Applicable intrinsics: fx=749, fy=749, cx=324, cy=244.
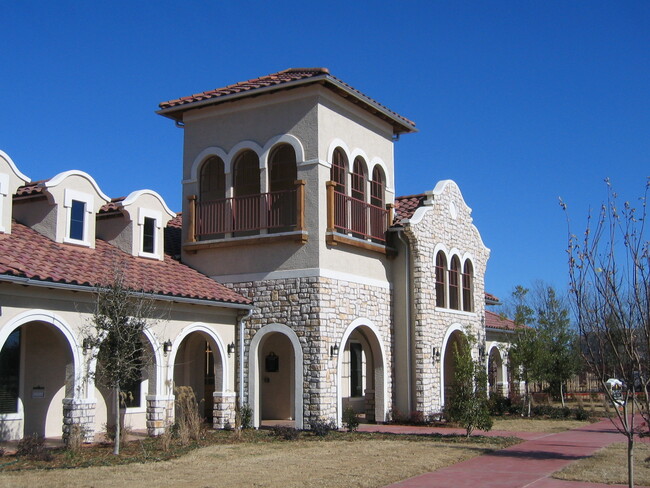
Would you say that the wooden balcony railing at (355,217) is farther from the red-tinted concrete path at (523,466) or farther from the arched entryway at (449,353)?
the red-tinted concrete path at (523,466)

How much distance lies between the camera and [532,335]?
26172 millimetres

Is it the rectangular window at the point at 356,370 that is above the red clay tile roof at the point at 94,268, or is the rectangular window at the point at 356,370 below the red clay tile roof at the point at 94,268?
below

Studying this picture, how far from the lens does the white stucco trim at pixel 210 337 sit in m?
18.7

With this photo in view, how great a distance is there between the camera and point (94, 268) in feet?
58.8

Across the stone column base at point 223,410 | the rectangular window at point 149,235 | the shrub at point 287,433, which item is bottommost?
the shrub at point 287,433

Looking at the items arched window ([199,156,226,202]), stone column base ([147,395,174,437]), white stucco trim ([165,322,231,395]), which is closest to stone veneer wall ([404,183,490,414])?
white stucco trim ([165,322,231,395])

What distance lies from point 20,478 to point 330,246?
34.0 ft

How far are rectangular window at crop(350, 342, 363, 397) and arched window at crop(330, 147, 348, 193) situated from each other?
6393 mm

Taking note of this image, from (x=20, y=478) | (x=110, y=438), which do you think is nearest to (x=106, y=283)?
(x=110, y=438)

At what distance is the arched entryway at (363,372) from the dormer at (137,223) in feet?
20.0

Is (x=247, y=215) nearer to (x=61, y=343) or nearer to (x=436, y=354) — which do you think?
(x=61, y=343)

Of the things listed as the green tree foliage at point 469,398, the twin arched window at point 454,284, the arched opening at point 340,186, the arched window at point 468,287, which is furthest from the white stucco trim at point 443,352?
the arched opening at point 340,186

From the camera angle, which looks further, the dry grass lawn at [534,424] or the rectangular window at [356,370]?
the rectangular window at [356,370]

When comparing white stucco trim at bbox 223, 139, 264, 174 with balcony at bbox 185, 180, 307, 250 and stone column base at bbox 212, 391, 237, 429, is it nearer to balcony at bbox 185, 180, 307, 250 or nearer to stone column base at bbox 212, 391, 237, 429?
balcony at bbox 185, 180, 307, 250
